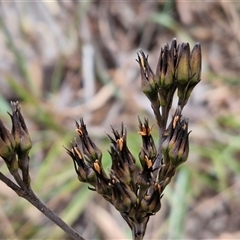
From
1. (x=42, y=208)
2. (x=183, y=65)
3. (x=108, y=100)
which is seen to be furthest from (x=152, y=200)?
(x=108, y=100)

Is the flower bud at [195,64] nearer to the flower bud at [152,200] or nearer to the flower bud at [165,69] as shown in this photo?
the flower bud at [165,69]

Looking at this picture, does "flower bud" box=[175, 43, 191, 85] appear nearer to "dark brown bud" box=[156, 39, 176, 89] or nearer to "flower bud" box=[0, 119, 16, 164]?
"dark brown bud" box=[156, 39, 176, 89]

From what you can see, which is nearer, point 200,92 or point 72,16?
point 200,92

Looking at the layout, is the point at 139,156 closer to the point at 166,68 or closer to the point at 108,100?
the point at 166,68

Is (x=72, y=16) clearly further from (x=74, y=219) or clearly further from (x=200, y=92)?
(x=74, y=219)

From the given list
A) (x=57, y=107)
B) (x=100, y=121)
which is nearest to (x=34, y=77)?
(x=57, y=107)
